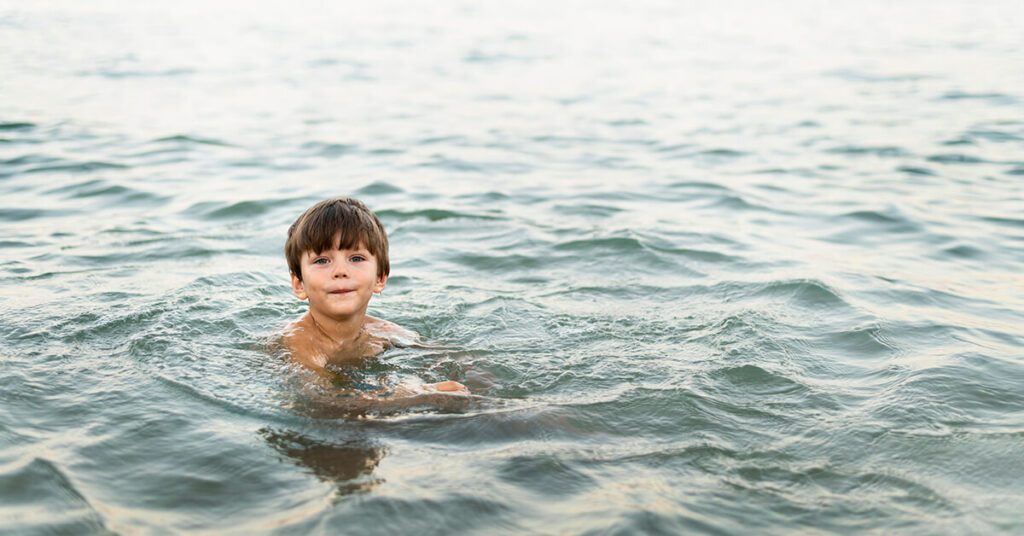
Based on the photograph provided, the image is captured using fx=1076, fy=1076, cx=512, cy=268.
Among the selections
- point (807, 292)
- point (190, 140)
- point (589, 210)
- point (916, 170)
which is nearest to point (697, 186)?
point (589, 210)

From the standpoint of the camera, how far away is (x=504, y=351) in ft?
19.8

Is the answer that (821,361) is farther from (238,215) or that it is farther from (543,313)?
(238,215)

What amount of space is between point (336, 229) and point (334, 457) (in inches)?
54.7

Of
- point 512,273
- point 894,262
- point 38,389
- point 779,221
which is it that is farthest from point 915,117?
point 38,389

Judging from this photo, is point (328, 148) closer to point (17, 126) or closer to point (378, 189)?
point (378, 189)

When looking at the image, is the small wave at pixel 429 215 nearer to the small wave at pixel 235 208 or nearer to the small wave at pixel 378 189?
the small wave at pixel 378 189

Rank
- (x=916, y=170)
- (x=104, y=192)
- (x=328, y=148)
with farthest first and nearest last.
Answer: (x=328, y=148), (x=916, y=170), (x=104, y=192)

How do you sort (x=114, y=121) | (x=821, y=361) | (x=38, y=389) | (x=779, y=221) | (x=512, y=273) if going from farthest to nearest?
(x=114, y=121)
(x=779, y=221)
(x=512, y=273)
(x=821, y=361)
(x=38, y=389)

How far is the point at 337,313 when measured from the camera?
5.59 m

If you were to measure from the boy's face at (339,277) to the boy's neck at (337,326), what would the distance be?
0.21 meters

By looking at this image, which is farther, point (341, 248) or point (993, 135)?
point (993, 135)

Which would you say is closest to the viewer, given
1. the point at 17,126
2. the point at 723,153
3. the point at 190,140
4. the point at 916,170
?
the point at 916,170

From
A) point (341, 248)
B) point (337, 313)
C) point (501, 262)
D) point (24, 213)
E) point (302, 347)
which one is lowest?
point (501, 262)

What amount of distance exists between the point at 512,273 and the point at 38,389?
3494 mm
